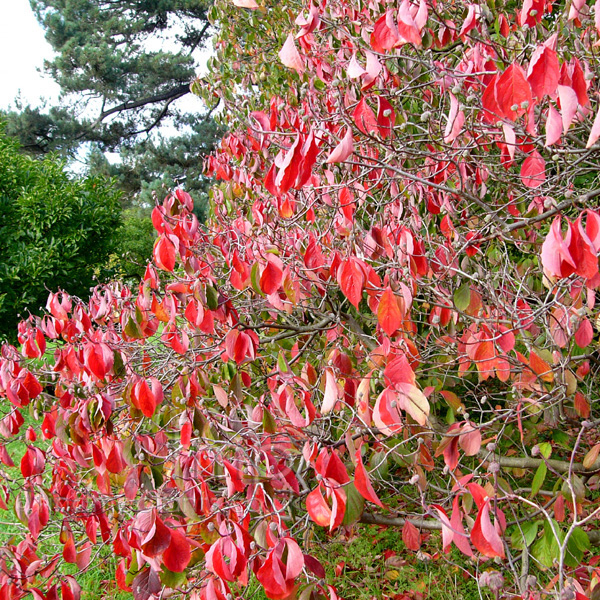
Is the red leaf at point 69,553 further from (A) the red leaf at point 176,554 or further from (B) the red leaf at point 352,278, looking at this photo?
(B) the red leaf at point 352,278

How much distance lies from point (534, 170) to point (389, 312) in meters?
0.73

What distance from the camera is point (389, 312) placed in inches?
53.1

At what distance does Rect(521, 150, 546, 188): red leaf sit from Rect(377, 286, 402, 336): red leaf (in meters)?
0.62

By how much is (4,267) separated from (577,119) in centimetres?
585

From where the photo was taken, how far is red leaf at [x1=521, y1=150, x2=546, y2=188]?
1.60 m

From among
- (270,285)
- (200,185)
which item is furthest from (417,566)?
(200,185)

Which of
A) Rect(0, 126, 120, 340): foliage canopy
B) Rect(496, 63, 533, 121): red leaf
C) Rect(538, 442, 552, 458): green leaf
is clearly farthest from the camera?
Rect(0, 126, 120, 340): foliage canopy

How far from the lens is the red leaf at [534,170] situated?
1600 millimetres

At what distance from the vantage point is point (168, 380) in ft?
7.57

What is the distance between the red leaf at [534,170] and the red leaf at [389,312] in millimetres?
619

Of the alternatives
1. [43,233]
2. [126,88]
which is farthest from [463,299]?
[126,88]

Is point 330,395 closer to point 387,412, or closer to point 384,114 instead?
point 387,412

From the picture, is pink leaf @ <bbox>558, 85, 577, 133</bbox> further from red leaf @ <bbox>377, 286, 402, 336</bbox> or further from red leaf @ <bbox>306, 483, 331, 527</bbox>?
red leaf @ <bbox>306, 483, 331, 527</bbox>

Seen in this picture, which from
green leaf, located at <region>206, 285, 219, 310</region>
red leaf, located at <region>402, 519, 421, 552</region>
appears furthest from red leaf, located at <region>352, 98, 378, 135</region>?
red leaf, located at <region>402, 519, 421, 552</region>
